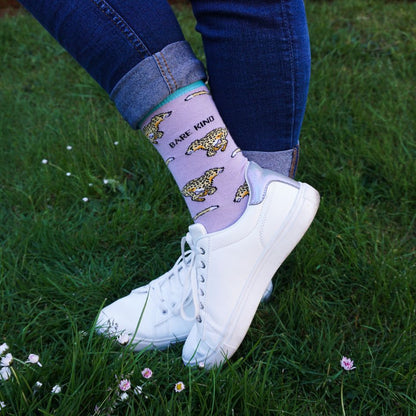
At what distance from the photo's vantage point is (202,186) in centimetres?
99

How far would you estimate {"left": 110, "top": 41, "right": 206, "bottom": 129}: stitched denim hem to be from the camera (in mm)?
868

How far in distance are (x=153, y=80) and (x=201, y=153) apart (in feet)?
0.58

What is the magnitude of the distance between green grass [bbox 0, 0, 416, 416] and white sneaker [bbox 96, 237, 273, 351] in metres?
0.05

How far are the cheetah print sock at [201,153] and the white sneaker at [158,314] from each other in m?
0.15

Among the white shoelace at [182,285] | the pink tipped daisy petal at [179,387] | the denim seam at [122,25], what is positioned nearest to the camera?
the denim seam at [122,25]

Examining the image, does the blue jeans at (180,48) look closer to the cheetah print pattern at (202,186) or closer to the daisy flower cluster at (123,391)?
the cheetah print pattern at (202,186)

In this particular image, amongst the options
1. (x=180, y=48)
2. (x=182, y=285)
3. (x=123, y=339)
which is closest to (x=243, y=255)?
(x=182, y=285)

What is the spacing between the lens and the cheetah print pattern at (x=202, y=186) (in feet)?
3.22

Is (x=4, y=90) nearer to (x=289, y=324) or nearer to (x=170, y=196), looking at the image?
(x=170, y=196)

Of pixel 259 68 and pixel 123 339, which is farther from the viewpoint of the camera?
pixel 123 339

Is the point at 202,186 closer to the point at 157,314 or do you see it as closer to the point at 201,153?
the point at 201,153

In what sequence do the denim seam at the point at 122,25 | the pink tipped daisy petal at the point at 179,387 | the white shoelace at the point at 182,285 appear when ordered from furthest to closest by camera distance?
the white shoelace at the point at 182,285 → the pink tipped daisy petal at the point at 179,387 → the denim seam at the point at 122,25

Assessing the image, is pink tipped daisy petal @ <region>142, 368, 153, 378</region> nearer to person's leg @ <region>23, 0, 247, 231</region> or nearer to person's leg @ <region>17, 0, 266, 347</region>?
person's leg @ <region>17, 0, 266, 347</region>

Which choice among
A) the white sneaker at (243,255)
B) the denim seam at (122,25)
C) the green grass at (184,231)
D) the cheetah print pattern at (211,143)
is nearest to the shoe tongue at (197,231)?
the white sneaker at (243,255)
